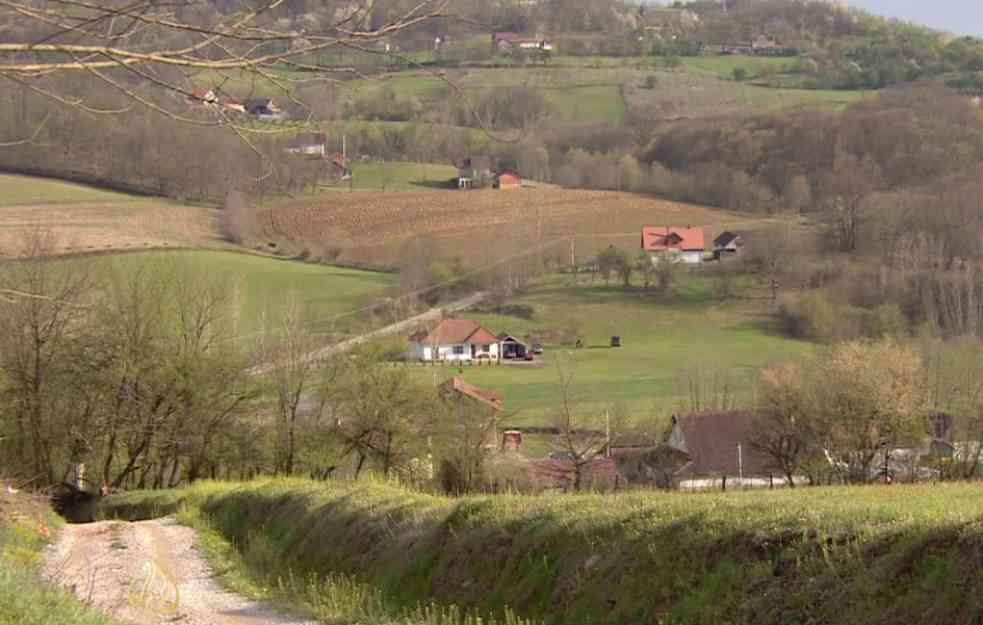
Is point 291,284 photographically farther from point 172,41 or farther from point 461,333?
point 172,41

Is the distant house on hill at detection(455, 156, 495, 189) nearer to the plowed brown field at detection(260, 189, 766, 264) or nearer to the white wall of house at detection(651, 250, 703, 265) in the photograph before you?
the plowed brown field at detection(260, 189, 766, 264)

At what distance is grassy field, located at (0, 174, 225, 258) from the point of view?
63.1 m

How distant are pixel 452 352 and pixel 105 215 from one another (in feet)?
66.3

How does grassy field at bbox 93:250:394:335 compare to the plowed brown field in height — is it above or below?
below

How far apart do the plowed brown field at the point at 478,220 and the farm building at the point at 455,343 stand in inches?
491

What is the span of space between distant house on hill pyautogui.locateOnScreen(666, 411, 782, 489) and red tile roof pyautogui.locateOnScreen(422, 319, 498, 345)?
24.5 metres

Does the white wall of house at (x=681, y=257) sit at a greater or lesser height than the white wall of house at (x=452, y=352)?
greater

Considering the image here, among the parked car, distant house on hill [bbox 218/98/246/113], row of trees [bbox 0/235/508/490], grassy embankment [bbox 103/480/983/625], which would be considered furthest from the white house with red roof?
distant house on hill [bbox 218/98/246/113]

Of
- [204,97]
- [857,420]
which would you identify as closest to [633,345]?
[857,420]

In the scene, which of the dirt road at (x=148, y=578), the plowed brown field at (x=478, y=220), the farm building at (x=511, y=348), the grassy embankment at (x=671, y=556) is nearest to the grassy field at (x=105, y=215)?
the plowed brown field at (x=478, y=220)

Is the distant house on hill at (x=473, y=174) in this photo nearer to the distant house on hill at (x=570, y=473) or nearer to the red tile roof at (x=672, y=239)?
the red tile roof at (x=672, y=239)

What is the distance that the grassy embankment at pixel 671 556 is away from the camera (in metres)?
7.79

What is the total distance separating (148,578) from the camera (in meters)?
14.4

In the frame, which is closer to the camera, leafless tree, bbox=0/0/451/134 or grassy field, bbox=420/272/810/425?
leafless tree, bbox=0/0/451/134
